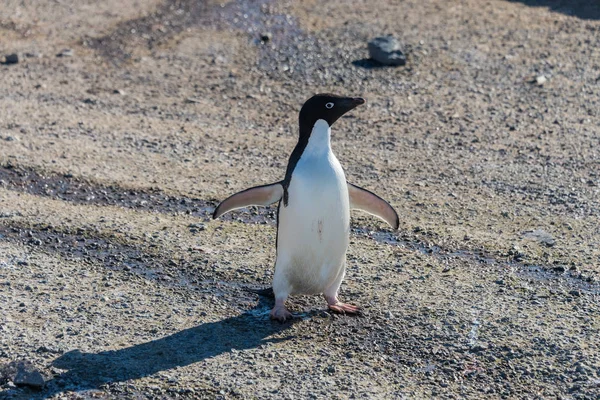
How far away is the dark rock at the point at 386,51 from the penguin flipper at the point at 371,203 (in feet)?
14.9

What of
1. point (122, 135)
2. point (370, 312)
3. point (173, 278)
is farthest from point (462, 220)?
point (122, 135)

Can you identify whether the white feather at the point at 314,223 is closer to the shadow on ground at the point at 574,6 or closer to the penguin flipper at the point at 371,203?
the penguin flipper at the point at 371,203

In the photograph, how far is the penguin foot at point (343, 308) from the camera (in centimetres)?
557

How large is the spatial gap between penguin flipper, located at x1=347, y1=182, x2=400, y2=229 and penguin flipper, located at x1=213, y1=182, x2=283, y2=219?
1.49 feet

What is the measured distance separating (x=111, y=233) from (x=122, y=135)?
1972 millimetres

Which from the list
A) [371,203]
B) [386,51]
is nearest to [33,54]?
[386,51]

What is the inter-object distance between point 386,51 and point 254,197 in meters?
4.93

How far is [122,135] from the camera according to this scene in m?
8.47

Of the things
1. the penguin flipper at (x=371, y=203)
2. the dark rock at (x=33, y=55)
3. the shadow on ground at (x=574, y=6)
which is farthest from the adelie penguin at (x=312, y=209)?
the shadow on ground at (x=574, y=6)

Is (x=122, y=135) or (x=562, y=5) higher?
(x=562, y=5)

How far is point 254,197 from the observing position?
5.59 m

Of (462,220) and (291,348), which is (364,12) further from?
(291,348)

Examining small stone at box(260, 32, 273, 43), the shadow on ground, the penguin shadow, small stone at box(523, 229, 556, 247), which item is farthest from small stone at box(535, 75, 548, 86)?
the penguin shadow

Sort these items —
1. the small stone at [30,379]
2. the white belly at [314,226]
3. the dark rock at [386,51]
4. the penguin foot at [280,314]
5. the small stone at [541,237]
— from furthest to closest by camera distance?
the dark rock at [386,51], the small stone at [541,237], the penguin foot at [280,314], the white belly at [314,226], the small stone at [30,379]
